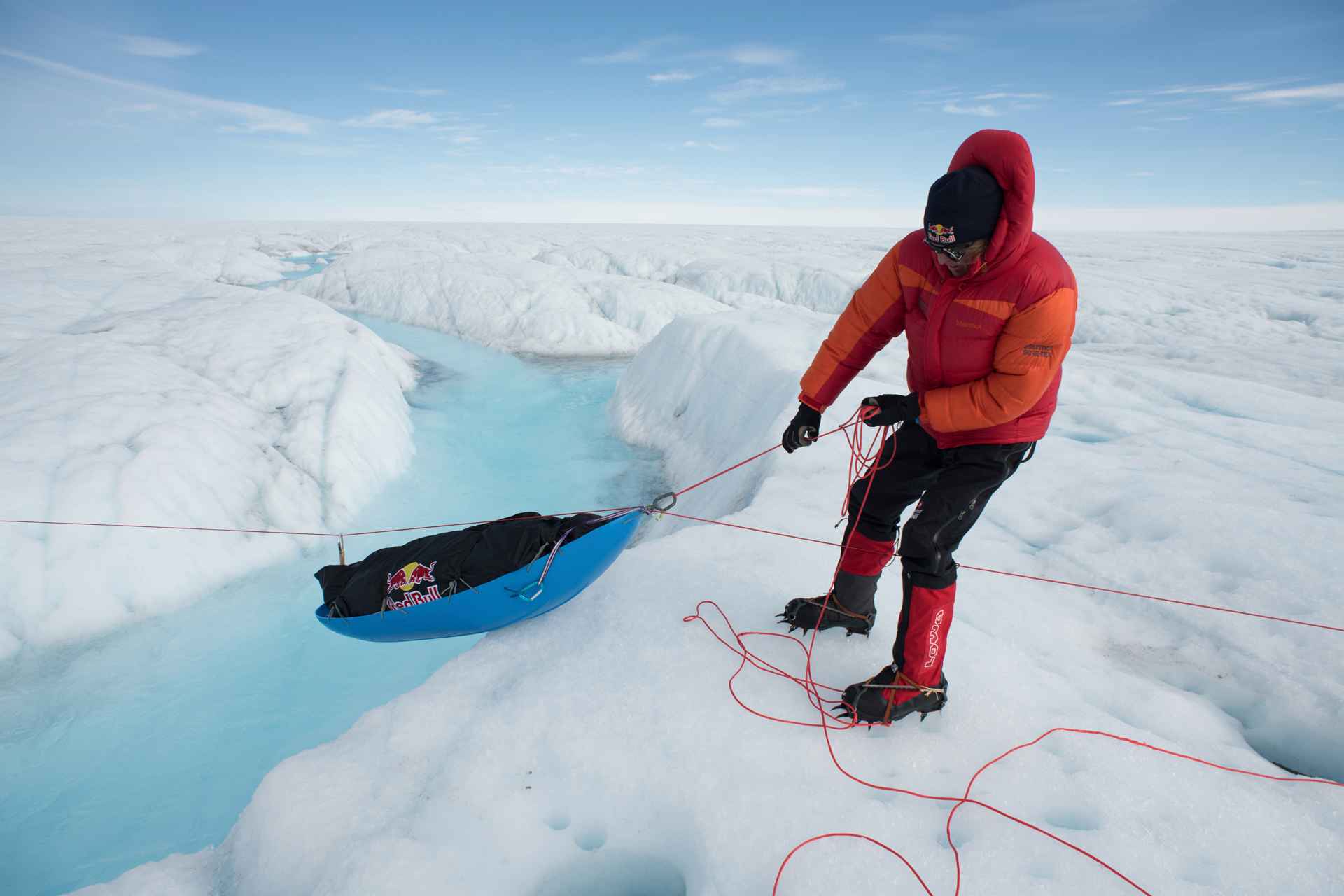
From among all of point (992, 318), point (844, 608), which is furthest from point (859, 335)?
point (844, 608)

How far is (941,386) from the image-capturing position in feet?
6.78

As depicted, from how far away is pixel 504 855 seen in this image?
1.78 metres

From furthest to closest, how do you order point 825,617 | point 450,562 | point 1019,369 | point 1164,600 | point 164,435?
point 164,435 → point 1164,600 → point 450,562 → point 825,617 → point 1019,369

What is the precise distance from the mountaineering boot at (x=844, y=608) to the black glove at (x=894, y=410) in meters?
0.73

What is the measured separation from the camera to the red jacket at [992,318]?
1731mm

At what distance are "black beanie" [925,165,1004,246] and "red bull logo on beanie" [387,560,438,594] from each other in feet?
8.57

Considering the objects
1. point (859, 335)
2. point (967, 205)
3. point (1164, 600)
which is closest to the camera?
point (967, 205)

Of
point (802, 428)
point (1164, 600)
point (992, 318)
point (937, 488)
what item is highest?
A: point (992, 318)

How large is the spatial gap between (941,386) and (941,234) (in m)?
0.55

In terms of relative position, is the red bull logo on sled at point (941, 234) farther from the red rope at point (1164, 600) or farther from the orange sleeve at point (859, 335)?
the red rope at point (1164, 600)

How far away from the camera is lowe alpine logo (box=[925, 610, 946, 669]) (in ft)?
6.81

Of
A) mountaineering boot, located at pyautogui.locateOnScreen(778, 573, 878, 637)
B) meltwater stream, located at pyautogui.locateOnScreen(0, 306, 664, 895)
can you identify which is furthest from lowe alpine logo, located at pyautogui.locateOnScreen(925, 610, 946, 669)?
meltwater stream, located at pyautogui.locateOnScreen(0, 306, 664, 895)

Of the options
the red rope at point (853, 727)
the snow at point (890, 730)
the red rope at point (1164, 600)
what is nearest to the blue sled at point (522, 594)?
the snow at point (890, 730)

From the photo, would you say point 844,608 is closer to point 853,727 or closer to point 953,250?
point 853,727
